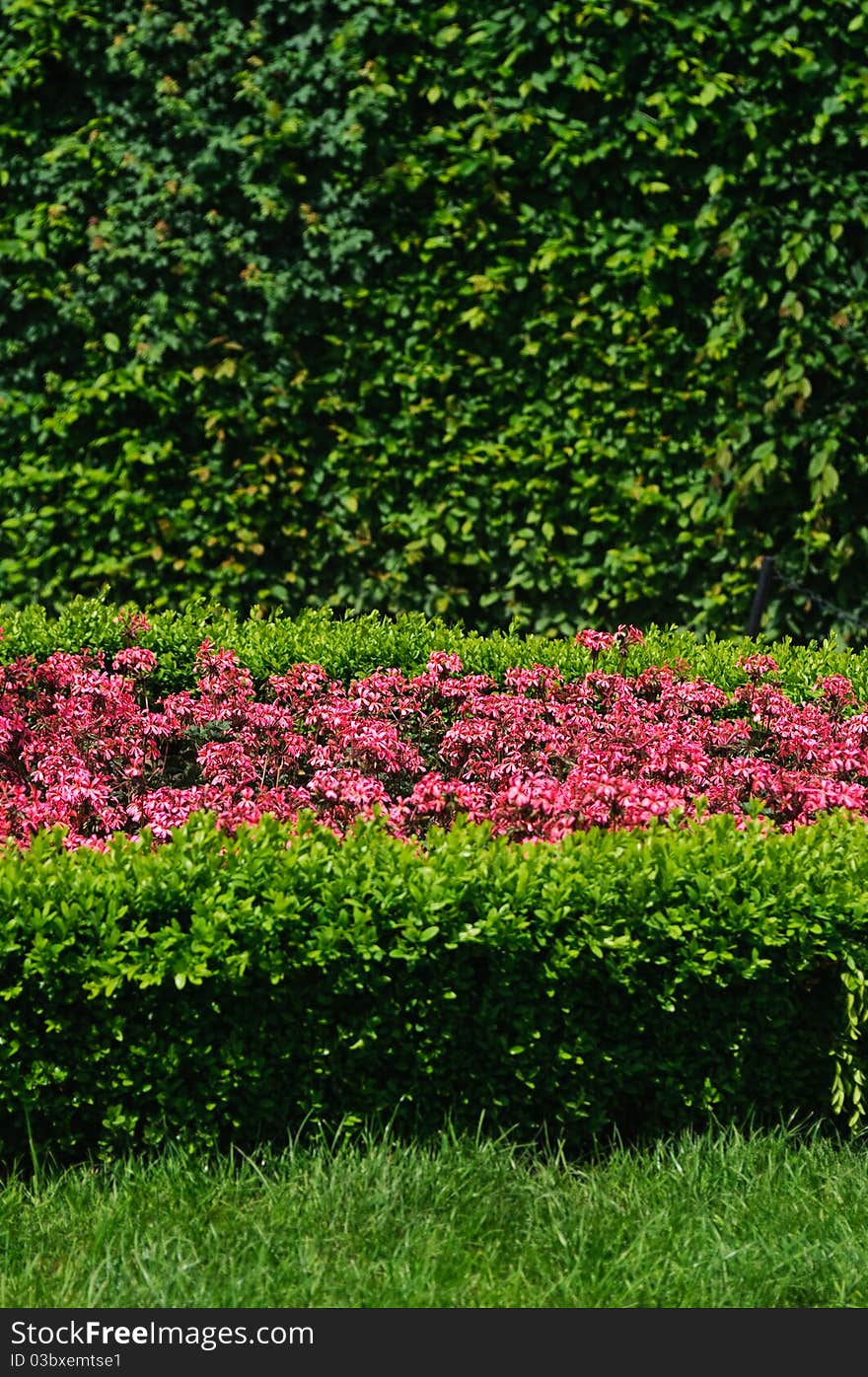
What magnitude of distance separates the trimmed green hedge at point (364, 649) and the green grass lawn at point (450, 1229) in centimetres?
261

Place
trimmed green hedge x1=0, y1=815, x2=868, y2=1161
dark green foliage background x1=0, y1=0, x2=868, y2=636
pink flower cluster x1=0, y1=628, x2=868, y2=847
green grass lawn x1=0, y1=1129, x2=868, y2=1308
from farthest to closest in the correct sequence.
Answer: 1. dark green foliage background x1=0, y1=0, x2=868, y2=636
2. pink flower cluster x1=0, y1=628, x2=868, y2=847
3. trimmed green hedge x1=0, y1=815, x2=868, y2=1161
4. green grass lawn x1=0, y1=1129, x2=868, y2=1308

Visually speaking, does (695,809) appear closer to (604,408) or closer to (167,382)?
(604,408)

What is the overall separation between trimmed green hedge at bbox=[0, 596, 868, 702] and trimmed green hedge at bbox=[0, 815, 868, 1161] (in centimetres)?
222

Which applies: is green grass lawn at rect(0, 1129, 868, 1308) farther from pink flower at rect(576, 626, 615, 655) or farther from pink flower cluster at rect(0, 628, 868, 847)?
pink flower at rect(576, 626, 615, 655)

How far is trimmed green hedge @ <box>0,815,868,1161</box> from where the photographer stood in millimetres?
3422

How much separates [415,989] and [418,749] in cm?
172

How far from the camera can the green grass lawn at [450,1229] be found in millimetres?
2943

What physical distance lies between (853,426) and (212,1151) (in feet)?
17.3

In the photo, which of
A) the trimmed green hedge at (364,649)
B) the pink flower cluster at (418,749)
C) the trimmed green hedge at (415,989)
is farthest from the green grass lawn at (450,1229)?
the trimmed green hedge at (364,649)

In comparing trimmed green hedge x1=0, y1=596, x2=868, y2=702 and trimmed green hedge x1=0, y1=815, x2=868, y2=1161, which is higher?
trimmed green hedge x1=0, y1=596, x2=868, y2=702

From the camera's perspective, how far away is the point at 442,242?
744 cm

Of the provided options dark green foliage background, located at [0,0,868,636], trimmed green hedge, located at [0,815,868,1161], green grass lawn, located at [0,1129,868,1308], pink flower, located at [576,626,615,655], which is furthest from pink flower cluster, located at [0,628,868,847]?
dark green foliage background, located at [0,0,868,636]

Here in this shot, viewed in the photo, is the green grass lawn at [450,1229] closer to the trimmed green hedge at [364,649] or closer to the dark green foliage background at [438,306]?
the trimmed green hedge at [364,649]

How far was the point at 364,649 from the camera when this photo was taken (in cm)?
598
